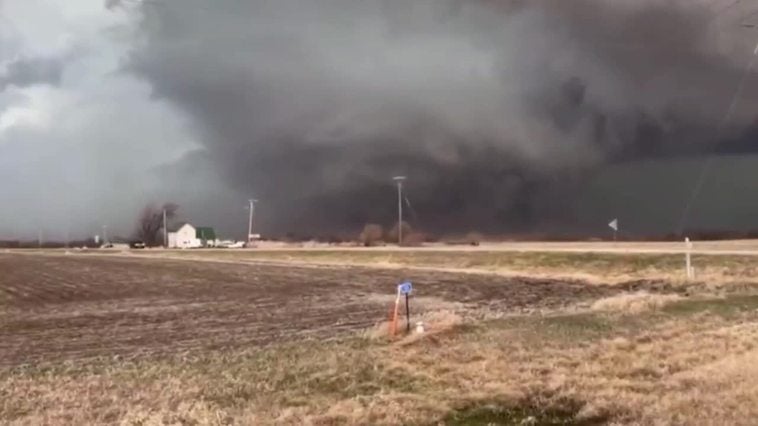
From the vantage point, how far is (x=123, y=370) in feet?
64.5

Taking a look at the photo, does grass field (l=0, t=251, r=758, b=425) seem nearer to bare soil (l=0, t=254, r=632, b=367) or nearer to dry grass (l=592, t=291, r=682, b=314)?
dry grass (l=592, t=291, r=682, b=314)

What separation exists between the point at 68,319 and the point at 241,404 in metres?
25.5

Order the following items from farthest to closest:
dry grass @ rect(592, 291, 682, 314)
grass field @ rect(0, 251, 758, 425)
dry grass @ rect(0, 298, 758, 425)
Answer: dry grass @ rect(592, 291, 682, 314) → grass field @ rect(0, 251, 758, 425) → dry grass @ rect(0, 298, 758, 425)

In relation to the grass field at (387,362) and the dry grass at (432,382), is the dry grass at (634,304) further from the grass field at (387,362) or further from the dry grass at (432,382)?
the dry grass at (432,382)

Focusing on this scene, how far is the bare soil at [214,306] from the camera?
1055 inches

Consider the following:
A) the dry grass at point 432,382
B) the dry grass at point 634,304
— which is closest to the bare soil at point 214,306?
the dry grass at point 634,304

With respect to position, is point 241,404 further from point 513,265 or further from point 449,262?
point 449,262

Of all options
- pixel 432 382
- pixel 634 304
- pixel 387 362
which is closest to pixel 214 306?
pixel 634 304

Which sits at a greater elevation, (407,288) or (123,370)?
(407,288)

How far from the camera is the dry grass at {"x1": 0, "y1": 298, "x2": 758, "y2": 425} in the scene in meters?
13.4

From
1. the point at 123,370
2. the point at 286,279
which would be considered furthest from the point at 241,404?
the point at 286,279

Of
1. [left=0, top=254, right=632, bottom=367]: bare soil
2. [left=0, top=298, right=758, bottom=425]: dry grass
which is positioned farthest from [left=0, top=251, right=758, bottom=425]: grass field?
[left=0, top=254, right=632, bottom=367]: bare soil

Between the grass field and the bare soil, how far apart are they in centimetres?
21

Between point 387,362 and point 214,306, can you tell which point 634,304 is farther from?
point 214,306
